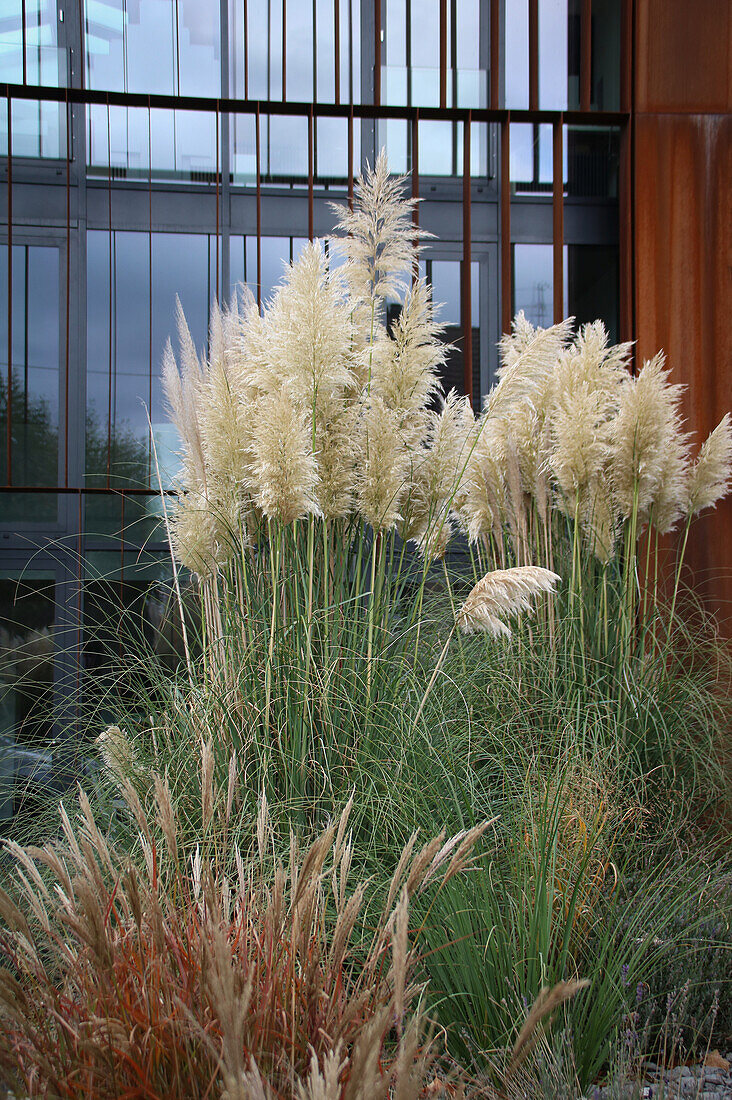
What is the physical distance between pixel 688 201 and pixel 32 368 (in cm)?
325

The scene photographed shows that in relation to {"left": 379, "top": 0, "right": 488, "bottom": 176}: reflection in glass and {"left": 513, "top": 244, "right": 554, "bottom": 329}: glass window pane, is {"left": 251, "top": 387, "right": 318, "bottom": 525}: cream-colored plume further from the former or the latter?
{"left": 379, "top": 0, "right": 488, "bottom": 176}: reflection in glass

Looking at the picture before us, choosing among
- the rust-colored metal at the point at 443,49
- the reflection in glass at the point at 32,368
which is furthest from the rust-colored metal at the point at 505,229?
the reflection in glass at the point at 32,368

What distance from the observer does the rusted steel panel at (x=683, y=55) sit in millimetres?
3699

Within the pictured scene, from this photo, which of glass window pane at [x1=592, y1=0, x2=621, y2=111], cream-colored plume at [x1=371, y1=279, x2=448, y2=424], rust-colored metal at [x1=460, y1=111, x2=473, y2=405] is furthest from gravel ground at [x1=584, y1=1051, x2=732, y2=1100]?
glass window pane at [x1=592, y1=0, x2=621, y2=111]

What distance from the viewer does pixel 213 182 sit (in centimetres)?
439

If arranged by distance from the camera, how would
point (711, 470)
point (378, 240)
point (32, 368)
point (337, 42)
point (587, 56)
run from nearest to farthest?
point (378, 240)
point (711, 470)
point (587, 56)
point (337, 42)
point (32, 368)

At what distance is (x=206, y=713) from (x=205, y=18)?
4109 millimetres

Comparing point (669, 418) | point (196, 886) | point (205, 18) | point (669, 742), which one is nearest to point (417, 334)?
point (669, 418)

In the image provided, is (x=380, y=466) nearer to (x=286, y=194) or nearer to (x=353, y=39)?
(x=286, y=194)

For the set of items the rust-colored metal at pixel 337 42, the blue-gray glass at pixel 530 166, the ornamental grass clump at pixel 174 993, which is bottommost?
the ornamental grass clump at pixel 174 993

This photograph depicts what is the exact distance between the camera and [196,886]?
1.21m

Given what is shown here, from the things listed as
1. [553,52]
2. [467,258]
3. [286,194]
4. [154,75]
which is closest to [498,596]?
[467,258]

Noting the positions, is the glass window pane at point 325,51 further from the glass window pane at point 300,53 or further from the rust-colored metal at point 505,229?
the rust-colored metal at point 505,229

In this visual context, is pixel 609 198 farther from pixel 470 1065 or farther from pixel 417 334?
pixel 470 1065
